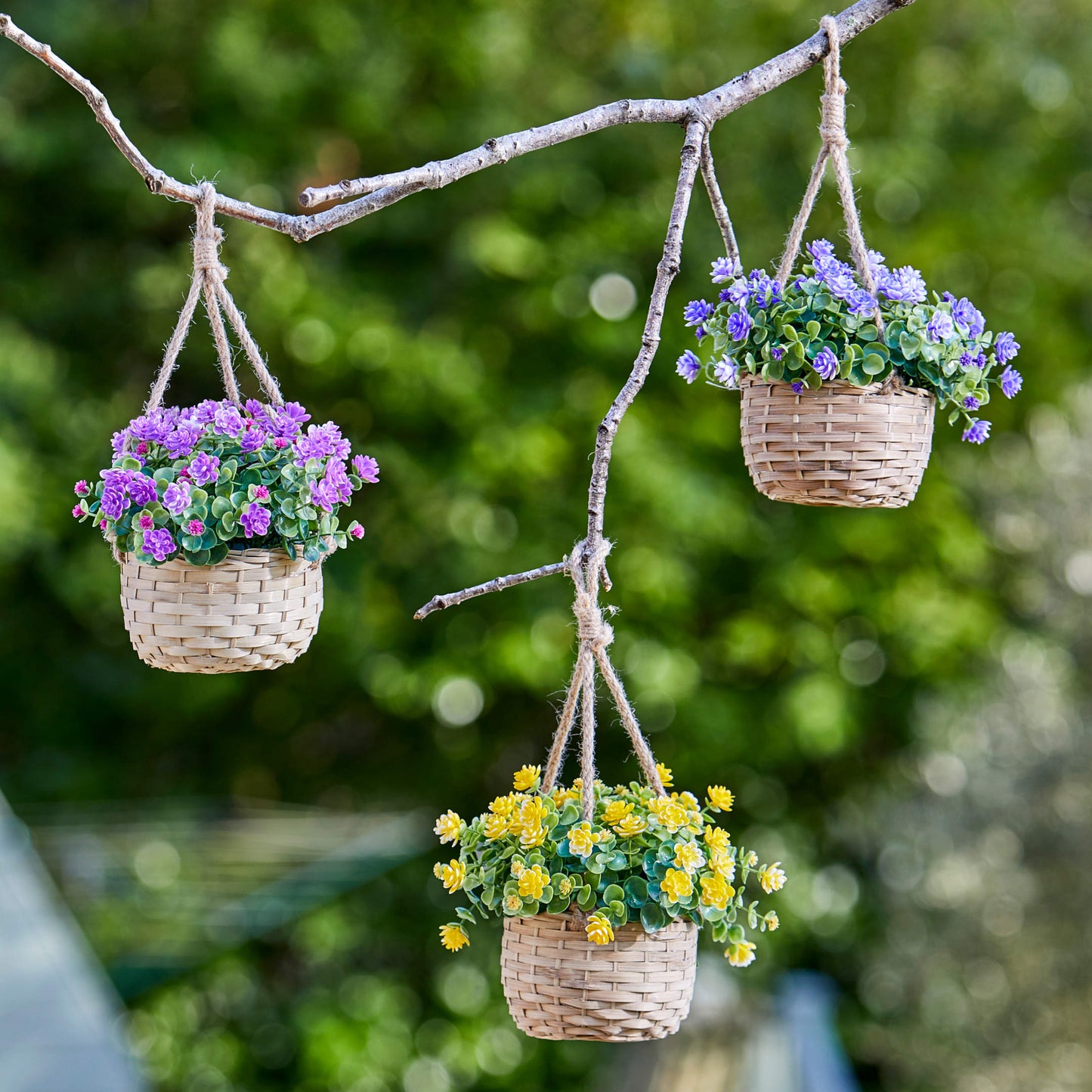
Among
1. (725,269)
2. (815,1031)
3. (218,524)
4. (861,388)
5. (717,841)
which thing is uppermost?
(725,269)

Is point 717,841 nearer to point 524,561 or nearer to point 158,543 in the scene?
point 158,543

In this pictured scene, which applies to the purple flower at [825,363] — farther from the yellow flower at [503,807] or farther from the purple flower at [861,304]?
the yellow flower at [503,807]

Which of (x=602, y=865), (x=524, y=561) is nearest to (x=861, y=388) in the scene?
(x=602, y=865)

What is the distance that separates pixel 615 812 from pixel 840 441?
348mm

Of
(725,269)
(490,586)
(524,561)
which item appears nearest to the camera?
(490,586)

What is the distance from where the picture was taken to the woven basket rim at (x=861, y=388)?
3.50ft

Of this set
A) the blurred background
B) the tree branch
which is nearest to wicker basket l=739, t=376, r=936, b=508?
the tree branch

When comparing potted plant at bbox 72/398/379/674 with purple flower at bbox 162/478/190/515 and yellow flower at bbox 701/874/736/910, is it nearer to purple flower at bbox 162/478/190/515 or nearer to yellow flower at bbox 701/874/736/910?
purple flower at bbox 162/478/190/515

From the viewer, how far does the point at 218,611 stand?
3.37 ft

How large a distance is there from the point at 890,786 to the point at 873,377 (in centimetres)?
288

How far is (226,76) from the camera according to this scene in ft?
11.1

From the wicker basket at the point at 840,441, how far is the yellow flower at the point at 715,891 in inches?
12.5

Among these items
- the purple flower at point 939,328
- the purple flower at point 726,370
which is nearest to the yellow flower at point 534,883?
the purple flower at point 726,370

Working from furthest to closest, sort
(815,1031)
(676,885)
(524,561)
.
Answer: (815,1031), (524,561), (676,885)
